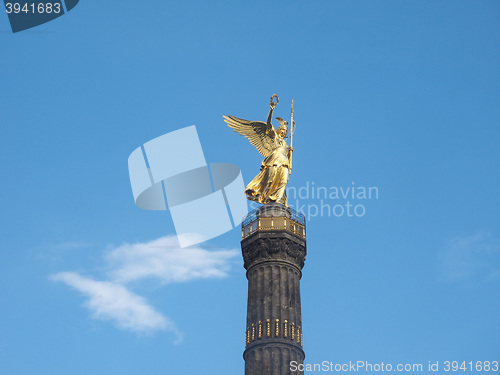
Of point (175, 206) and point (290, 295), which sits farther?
point (175, 206)

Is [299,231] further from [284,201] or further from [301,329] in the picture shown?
[301,329]

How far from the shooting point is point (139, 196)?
209 feet

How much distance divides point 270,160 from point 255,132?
12.5ft

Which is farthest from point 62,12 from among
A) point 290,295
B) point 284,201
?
point 290,295

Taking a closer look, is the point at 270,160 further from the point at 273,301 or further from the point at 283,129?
the point at 273,301

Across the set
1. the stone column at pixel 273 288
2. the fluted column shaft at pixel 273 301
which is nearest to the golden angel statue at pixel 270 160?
the stone column at pixel 273 288

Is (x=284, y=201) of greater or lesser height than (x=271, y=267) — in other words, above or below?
above

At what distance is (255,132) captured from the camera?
6050 cm

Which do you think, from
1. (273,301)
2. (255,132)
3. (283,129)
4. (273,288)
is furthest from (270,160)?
(273,301)

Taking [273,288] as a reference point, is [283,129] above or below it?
above

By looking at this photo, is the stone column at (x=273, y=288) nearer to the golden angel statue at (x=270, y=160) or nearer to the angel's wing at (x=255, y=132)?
the golden angel statue at (x=270, y=160)

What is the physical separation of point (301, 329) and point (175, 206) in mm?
15478

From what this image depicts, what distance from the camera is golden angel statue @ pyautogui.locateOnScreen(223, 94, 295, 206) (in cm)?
5738

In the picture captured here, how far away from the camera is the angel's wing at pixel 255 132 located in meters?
59.7
